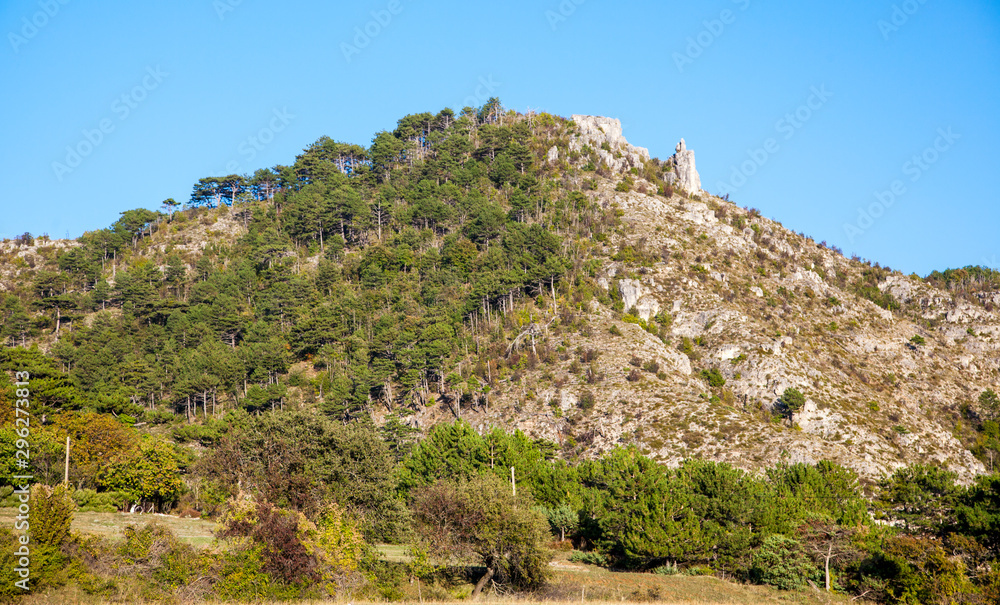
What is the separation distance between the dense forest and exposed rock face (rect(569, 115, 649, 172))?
12.6ft

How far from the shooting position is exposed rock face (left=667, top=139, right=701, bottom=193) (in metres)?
170

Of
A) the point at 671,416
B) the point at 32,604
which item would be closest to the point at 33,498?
the point at 32,604

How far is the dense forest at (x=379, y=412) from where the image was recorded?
43188 millimetres

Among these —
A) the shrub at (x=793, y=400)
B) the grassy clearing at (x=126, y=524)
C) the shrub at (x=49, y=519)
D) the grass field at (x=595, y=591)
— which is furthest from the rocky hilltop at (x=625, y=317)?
the shrub at (x=49, y=519)

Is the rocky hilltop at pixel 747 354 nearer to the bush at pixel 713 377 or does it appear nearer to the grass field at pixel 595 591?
the bush at pixel 713 377

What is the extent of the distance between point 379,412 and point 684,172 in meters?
93.3

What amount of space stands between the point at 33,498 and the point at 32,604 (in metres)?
7.15

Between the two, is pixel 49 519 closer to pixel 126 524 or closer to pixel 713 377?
pixel 126 524

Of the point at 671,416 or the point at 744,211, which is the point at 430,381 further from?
the point at 744,211

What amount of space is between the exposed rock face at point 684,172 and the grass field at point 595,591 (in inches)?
4769

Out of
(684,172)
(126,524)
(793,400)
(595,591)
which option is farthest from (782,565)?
(684,172)

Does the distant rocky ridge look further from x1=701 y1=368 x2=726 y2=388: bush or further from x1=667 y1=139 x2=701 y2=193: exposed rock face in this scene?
x1=701 y1=368 x2=726 y2=388: bush

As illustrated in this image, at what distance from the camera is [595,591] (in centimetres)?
4588

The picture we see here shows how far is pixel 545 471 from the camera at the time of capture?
76375mm
